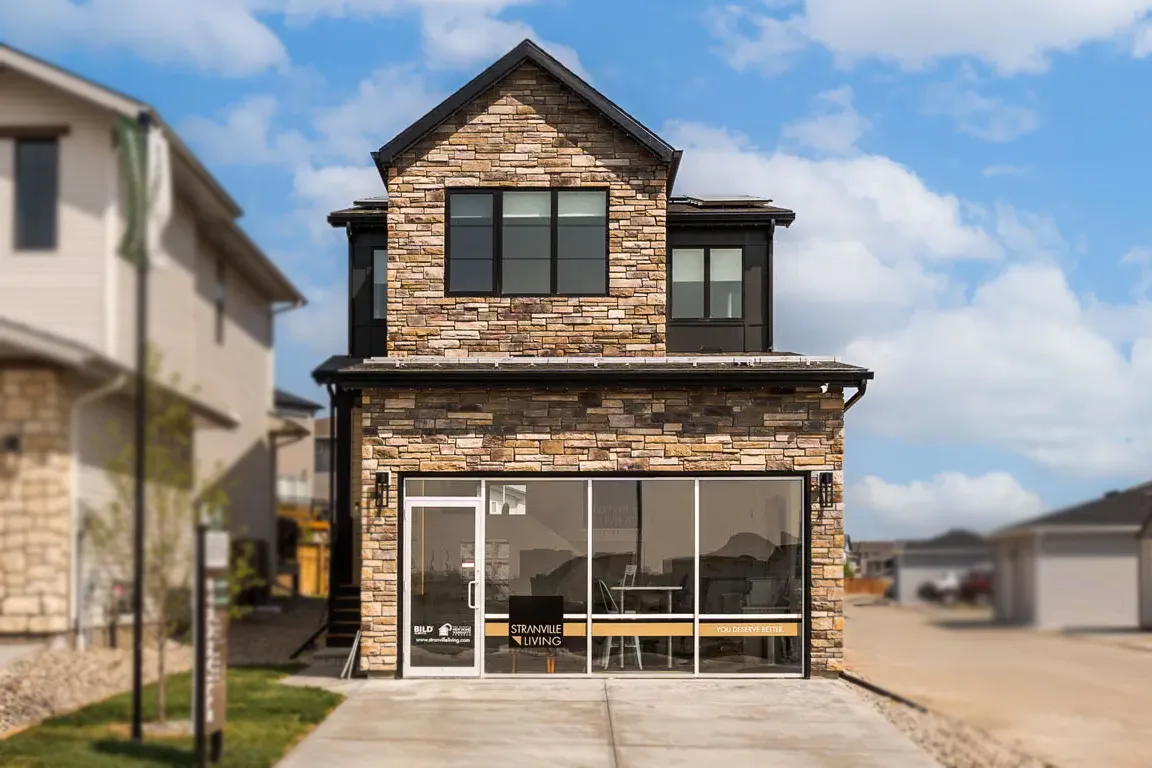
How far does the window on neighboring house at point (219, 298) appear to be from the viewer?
818 centimetres

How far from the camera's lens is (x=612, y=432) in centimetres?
1645

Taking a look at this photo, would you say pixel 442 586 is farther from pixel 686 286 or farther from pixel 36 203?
pixel 36 203

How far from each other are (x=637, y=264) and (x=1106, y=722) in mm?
11122

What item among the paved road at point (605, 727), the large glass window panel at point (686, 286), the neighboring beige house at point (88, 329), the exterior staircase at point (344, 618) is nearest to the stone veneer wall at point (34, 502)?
the neighboring beige house at point (88, 329)

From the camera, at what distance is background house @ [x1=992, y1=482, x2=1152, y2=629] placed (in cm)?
443

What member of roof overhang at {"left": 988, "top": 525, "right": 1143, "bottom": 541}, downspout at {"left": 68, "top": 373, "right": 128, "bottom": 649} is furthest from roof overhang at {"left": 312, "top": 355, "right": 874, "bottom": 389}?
roof overhang at {"left": 988, "top": 525, "right": 1143, "bottom": 541}

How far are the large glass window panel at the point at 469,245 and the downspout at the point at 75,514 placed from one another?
10.1 m

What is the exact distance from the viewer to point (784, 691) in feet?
49.8

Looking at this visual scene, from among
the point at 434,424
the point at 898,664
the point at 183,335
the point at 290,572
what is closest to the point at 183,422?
the point at 183,335

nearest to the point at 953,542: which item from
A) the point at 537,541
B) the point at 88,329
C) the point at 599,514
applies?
the point at 88,329

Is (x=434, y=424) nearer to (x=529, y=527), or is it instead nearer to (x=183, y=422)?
(x=529, y=527)

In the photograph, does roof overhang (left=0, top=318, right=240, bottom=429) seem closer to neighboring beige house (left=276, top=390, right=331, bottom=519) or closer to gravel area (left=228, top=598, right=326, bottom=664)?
neighboring beige house (left=276, top=390, right=331, bottom=519)

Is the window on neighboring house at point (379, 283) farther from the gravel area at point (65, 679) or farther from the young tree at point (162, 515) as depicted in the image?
the young tree at point (162, 515)

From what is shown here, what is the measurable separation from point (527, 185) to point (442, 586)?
5622 millimetres
